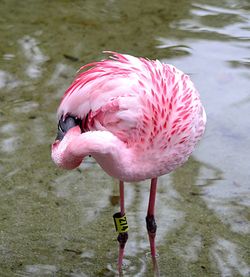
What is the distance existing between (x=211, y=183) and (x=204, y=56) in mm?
1358

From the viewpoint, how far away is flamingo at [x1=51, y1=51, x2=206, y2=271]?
2680mm

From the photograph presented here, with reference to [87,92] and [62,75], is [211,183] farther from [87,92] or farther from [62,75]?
[62,75]

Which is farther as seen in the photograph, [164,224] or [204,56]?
[204,56]

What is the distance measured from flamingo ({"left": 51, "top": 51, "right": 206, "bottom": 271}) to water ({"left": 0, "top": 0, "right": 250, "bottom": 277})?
62 centimetres

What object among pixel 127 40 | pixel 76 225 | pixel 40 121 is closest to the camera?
pixel 76 225

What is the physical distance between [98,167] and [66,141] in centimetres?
112

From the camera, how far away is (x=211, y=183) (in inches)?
146

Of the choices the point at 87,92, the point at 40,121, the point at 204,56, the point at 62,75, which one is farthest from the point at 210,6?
the point at 87,92

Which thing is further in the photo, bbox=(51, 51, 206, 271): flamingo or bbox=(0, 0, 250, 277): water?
bbox=(0, 0, 250, 277): water

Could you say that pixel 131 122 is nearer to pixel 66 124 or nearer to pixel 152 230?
pixel 66 124

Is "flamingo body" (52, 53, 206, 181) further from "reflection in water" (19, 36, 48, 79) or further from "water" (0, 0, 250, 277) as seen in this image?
"reflection in water" (19, 36, 48, 79)

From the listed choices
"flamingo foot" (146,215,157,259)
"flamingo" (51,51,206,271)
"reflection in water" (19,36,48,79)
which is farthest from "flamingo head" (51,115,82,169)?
"reflection in water" (19,36,48,79)

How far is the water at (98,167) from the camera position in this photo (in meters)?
3.26

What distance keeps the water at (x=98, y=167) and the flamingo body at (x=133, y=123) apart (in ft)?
2.05
